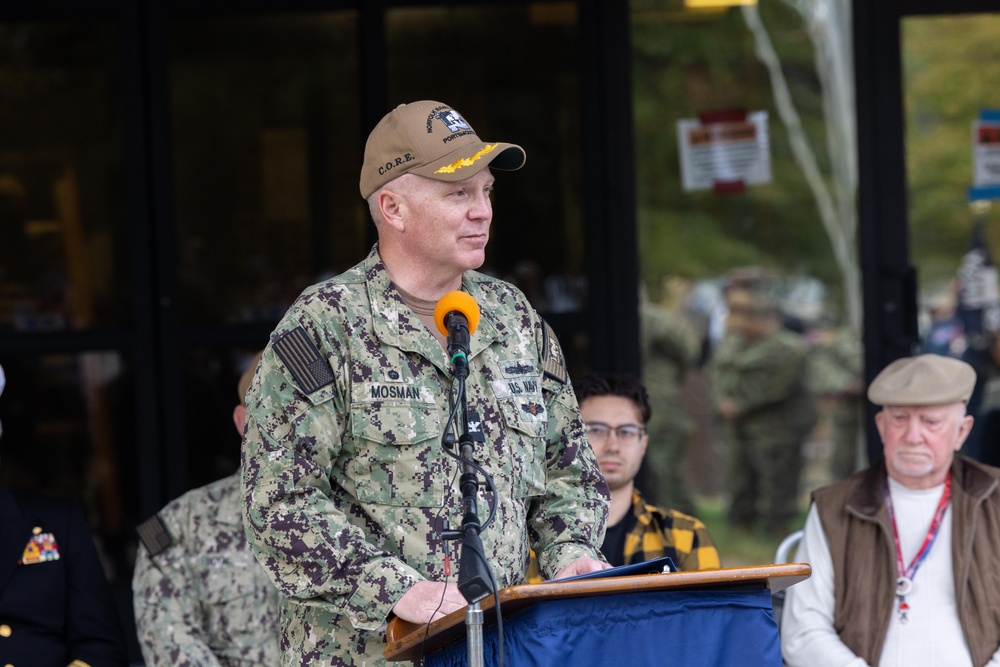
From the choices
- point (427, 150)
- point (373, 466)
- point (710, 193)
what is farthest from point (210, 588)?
point (710, 193)

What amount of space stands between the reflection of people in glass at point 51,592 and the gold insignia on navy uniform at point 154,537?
145mm

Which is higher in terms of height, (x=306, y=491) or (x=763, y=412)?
(x=306, y=491)

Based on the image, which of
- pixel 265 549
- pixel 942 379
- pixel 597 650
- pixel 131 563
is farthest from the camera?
pixel 131 563

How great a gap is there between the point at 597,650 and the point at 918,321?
10.9 feet

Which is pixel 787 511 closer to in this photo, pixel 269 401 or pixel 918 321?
pixel 918 321

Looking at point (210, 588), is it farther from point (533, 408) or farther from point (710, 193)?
point (710, 193)

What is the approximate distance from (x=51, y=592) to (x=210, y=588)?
42cm

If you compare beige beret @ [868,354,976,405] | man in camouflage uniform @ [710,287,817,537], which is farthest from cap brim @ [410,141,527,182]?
man in camouflage uniform @ [710,287,817,537]

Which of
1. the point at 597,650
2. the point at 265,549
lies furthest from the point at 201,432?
the point at 597,650

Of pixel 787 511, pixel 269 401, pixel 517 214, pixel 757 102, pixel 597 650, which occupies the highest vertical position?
pixel 757 102

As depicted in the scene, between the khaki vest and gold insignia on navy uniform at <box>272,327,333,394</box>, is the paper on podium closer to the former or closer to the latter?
gold insignia on navy uniform at <box>272,327,333,394</box>

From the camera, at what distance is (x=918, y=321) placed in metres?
5.17

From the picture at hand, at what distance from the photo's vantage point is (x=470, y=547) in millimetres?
2105

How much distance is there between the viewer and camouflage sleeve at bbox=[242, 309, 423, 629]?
243 centimetres
